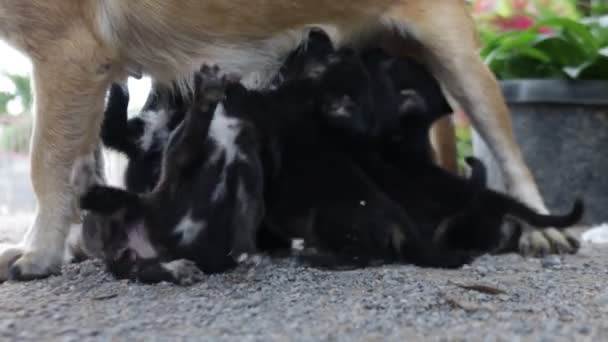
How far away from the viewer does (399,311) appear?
1844mm

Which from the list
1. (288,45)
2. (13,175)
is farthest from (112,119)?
(13,175)

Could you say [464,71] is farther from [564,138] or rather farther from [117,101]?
[564,138]

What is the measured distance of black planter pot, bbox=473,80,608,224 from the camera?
4430 millimetres

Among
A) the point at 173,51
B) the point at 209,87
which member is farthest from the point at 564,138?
the point at 209,87

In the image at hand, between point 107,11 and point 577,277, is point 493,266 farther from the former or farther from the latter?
point 107,11

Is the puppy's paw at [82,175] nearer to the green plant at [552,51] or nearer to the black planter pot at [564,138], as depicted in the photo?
the black planter pot at [564,138]

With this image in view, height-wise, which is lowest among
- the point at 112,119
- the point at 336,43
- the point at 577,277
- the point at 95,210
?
the point at 577,277

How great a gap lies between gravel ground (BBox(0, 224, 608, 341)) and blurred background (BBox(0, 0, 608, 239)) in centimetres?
119

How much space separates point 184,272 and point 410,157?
111 cm

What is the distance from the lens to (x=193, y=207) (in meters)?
2.33

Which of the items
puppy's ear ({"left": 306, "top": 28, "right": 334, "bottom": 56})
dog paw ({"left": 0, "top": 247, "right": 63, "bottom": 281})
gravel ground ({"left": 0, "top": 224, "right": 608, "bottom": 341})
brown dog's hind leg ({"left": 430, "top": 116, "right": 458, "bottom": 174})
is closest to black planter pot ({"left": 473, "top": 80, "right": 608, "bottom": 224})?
brown dog's hind leg ({"left": 430, "top": 116, "right": 458, "bottom": 174})

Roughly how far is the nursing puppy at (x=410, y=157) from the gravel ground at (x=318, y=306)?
31cm

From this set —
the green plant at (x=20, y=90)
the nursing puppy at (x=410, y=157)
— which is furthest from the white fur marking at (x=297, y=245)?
the green plant at (x=20, y=90)

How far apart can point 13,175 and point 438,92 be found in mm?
4155
